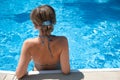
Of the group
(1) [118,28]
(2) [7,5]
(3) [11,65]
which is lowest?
(3) [11,65]

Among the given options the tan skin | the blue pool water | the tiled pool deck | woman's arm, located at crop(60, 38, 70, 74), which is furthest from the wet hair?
the blue pool water

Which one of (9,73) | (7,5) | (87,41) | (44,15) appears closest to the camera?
(44,15)

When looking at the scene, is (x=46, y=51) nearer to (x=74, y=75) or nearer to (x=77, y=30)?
(x=74, y=75)

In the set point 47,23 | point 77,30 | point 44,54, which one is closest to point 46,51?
point 44,54

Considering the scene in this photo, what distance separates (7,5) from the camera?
8.30m

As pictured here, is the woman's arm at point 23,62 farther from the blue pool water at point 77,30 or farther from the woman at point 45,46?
the blue pool water at point 77,30

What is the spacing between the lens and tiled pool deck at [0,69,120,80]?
3.10 metres

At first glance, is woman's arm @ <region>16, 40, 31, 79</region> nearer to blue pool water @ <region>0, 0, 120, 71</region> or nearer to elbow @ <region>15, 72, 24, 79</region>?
elbow @ <region>15, 72, 24, 79</region>

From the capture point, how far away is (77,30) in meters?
6.69

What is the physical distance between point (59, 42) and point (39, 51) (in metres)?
0.28

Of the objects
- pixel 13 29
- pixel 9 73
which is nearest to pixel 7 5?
pixel 13 29

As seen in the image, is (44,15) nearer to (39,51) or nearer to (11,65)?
(39,51)

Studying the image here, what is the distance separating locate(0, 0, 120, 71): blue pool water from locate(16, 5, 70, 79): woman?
2.01m

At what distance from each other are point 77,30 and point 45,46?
12.5 ft
